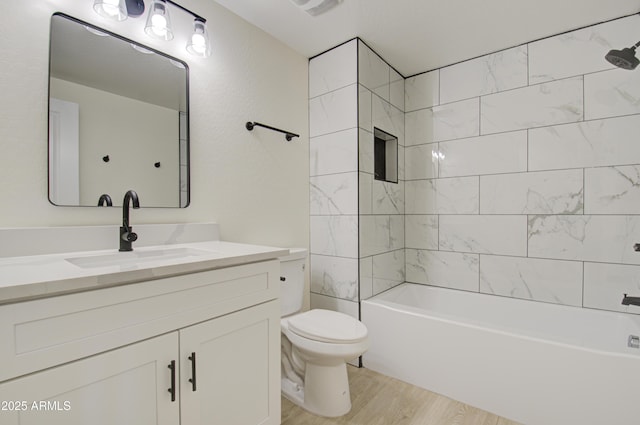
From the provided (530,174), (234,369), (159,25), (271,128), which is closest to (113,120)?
(159,25)

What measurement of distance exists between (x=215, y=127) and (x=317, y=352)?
4.46ft

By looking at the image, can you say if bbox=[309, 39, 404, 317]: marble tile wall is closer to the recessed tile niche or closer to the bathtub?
the recessed tile niche

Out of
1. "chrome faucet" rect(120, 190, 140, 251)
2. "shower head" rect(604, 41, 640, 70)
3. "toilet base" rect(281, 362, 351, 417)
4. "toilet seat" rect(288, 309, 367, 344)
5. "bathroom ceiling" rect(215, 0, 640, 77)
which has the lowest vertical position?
"toilet base" rect(281, 362, 351, 417)

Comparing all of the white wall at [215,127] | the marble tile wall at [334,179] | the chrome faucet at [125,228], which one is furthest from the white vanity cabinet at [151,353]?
the marble tile wall at [334,179]

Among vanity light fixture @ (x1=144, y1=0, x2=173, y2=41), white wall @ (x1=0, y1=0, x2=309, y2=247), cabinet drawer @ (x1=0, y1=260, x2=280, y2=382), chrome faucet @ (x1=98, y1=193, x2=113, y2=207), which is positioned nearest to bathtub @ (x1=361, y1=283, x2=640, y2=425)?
white wall @ (x1=0, y1=0, x2=309, y2=247)

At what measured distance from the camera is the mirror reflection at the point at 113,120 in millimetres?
1228

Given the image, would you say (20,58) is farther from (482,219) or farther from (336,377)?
(482,219)

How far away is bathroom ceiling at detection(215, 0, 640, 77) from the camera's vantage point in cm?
180

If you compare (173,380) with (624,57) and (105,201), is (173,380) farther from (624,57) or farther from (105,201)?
(624,57)

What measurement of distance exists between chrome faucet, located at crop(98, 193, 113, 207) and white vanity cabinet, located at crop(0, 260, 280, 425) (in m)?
0.63

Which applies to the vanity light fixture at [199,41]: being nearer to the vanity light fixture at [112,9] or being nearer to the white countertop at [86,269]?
the vanity light fixture at [112,9]

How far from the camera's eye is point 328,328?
1663 millimetres

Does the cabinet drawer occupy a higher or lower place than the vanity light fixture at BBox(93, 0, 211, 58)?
lower

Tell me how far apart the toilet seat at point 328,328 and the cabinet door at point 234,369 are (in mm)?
293
